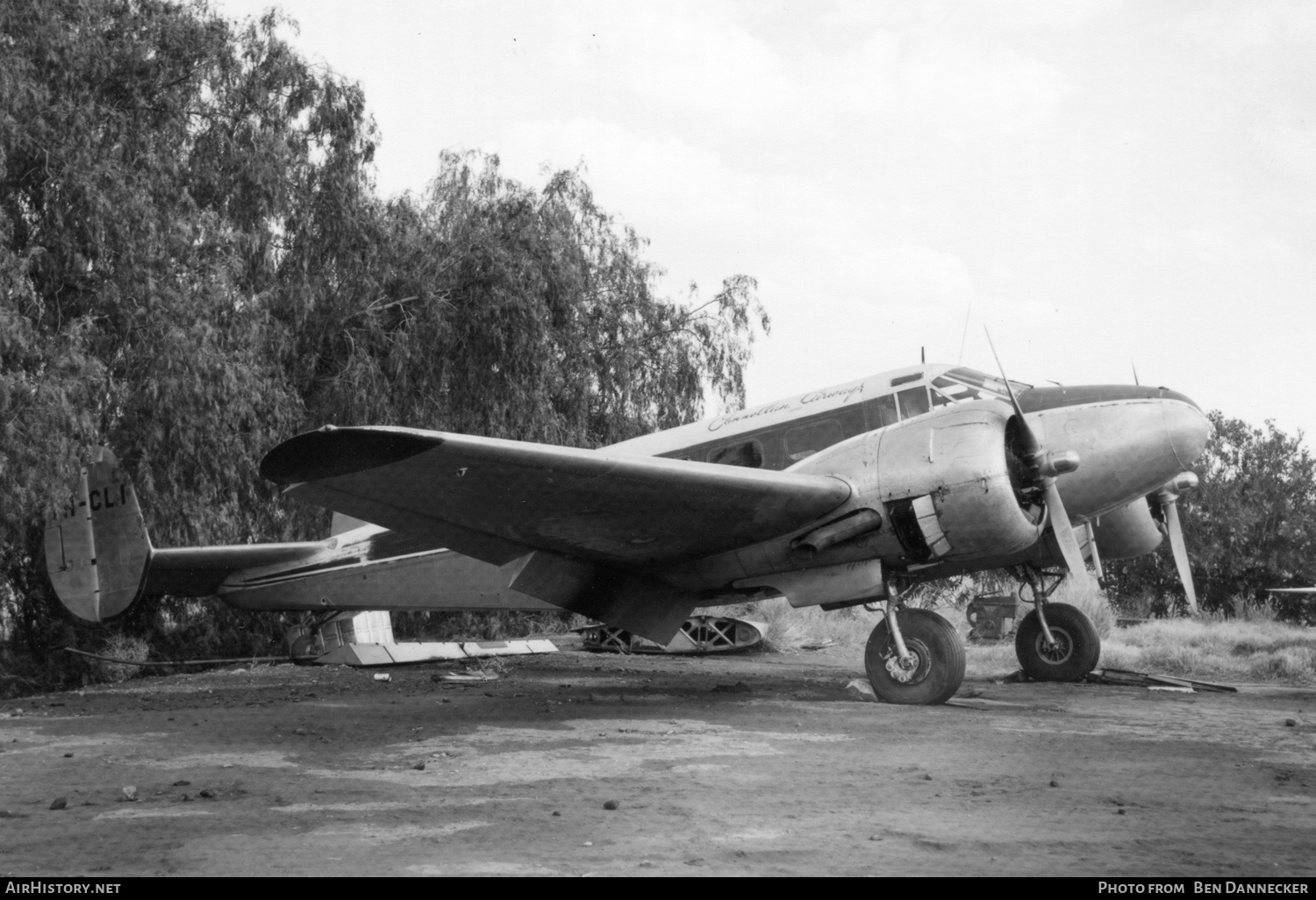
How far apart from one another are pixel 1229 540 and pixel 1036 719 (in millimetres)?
22768

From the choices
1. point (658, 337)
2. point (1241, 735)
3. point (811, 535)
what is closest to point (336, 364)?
point (658, 337)

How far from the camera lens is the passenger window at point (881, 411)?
10.3 meters

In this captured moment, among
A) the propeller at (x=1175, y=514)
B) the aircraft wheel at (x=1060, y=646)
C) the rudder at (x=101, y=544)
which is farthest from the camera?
the rudder at (x=101, y=544)

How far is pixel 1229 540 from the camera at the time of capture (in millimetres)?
27969

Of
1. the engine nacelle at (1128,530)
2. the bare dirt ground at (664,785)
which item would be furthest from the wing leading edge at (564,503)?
the engine nacelle at (1128,530)

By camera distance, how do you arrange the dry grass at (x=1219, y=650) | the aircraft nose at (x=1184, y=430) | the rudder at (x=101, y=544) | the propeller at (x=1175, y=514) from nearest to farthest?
the aircraft nose at (x=1184, y=430), the propeller at (x=1175, y=514), the rudder at (x=101, y=544), the dry grass at (x=1219, y=650)

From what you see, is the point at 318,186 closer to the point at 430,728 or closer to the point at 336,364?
the point at 336,364

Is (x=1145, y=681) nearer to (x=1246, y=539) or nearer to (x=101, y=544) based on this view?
(x=101, y=544)

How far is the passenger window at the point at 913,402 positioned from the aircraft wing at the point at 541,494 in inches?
58.1

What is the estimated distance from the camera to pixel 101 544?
12.2 metres

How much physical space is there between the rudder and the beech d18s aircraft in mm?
3151

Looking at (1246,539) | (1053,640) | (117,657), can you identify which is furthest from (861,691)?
(1246,539)

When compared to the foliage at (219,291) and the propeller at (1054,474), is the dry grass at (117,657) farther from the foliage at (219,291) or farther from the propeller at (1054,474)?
the propeller at (1054,474)

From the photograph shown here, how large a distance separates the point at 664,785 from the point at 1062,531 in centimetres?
510
